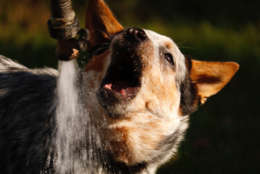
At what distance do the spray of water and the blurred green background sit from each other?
58.8 inches

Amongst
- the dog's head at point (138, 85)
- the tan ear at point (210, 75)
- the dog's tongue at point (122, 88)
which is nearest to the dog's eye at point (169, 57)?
the dog's head at point (138, 85)

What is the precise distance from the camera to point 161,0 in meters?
10.1

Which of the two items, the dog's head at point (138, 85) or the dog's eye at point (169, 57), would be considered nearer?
the dog's head at point (138, 85)

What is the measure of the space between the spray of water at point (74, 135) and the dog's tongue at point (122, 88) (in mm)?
256

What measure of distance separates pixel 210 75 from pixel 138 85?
32.3 inches

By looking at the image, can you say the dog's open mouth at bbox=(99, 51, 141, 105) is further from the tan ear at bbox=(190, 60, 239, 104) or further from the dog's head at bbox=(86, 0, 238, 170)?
the tan ear at bbox=(190, 60, 239, 104)

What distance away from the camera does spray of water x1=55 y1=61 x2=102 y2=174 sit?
348 centimetres

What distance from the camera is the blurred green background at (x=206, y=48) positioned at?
5.22 metres

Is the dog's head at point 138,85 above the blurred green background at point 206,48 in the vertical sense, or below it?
above

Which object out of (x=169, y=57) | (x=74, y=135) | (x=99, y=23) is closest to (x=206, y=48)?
(x=169, y=57)

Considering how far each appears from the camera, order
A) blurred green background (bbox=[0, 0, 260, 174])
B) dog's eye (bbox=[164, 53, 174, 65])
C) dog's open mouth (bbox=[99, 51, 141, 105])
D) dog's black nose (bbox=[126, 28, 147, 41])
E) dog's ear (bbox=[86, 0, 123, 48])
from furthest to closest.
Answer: blurred green background (bbox=[0, 0, 260, 174]), dog's eye (bbox=[164, 53, 174, 65]), dog's ear (bbox=[86, 0, 123, 48]), dog's black nose (bbox=[126, 28, 147, 41]), dog's open mouth (bbox=[99, 51, 141, 105])

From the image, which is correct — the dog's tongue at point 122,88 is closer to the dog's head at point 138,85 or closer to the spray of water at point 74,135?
the dog's head at point 138,85

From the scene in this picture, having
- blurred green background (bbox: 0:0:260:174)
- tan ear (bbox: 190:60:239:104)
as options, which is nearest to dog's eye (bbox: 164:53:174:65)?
tan ear (bbox: 190:60:239:104)

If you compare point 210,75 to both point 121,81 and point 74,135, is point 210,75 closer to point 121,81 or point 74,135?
point 121,81
